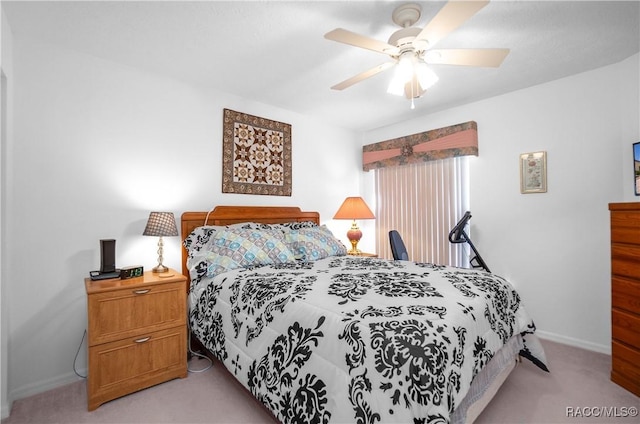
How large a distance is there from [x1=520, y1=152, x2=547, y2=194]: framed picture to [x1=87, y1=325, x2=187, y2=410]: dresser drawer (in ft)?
10.9

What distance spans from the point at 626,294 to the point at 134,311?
332cm

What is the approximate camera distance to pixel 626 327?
200 centimetres

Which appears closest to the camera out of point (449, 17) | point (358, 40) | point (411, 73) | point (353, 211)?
point (449, 17)

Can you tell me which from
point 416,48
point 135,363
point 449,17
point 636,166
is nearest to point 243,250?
point 135,363

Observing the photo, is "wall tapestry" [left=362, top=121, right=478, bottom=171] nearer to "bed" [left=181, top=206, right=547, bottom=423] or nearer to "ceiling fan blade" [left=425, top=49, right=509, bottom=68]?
"ceiling fan blade" [left=425, top=49, right=509, bottom=68]

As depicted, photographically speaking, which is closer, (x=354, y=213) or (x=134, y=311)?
(x=134, y=311)

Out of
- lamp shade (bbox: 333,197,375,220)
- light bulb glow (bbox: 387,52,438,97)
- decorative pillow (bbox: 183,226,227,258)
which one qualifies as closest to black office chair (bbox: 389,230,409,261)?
lamp shade (bbox: 333,197,375,220)

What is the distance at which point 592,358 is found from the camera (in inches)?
94.7

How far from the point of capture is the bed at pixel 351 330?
1100 millimetres

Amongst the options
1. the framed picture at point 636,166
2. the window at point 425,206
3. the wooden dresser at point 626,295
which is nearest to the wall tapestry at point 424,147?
the window at point 425,206

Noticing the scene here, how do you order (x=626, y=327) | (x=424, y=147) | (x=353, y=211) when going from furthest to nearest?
(x=353, y=211) → (x=424, y=147) → (x=626, y=327)

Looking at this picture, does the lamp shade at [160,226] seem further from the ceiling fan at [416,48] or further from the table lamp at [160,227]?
the ceiling fan at [416,48]

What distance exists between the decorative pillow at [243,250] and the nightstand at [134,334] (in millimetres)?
293

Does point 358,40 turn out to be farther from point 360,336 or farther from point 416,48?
point 360,336
